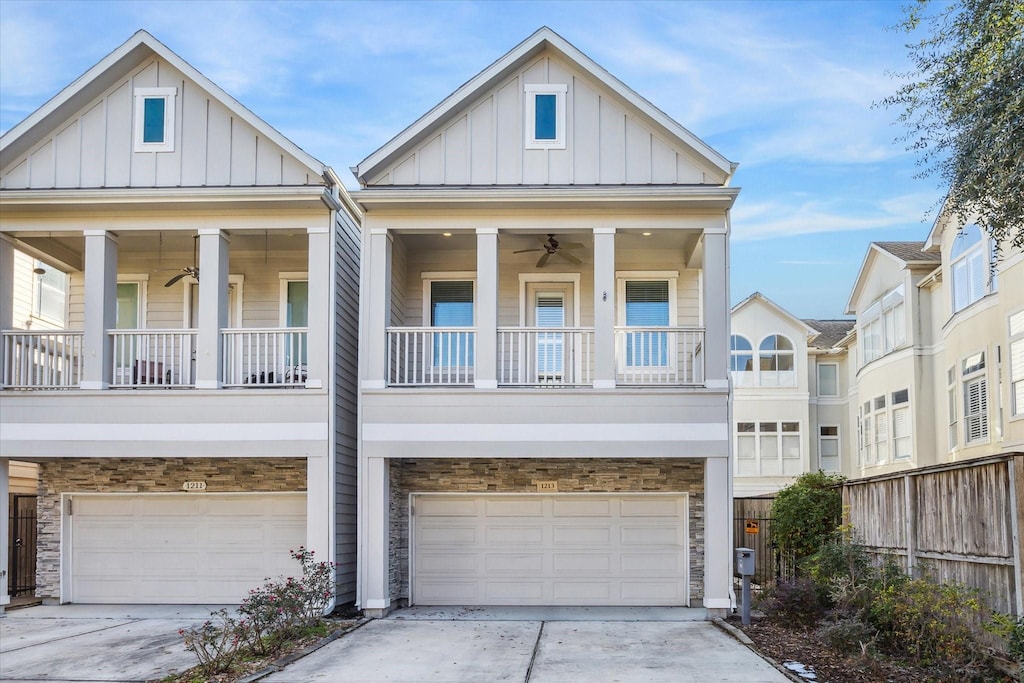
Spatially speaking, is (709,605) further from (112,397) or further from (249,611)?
(112,397)

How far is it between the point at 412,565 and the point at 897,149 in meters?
9.37

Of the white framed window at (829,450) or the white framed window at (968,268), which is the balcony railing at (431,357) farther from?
the white framed window at (829,450)

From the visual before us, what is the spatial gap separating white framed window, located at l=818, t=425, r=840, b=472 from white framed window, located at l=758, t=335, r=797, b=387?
8.50ft

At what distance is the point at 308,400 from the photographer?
48.7ft

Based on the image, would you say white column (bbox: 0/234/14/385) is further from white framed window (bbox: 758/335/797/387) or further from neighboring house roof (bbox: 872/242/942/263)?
white framed window (bbox: 758/335/797/387)

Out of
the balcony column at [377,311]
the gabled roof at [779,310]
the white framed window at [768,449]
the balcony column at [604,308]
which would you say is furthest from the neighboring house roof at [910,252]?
the balcony column at [377,311]

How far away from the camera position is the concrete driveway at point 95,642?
10.9 metres

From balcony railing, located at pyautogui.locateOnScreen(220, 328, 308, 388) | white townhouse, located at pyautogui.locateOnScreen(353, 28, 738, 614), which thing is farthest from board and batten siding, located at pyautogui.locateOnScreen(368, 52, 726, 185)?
balcony railing, located at pyautogui.locateOnScreen(220, 328, 308, 388)

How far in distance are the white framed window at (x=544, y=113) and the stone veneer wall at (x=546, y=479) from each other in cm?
501

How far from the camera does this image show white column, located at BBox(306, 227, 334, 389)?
49.0ft

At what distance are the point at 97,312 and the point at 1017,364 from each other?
15196 mm

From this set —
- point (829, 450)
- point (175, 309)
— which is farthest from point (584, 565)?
point (829, 450)

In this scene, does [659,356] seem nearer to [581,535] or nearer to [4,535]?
[581,535]

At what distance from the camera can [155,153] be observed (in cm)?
1521
